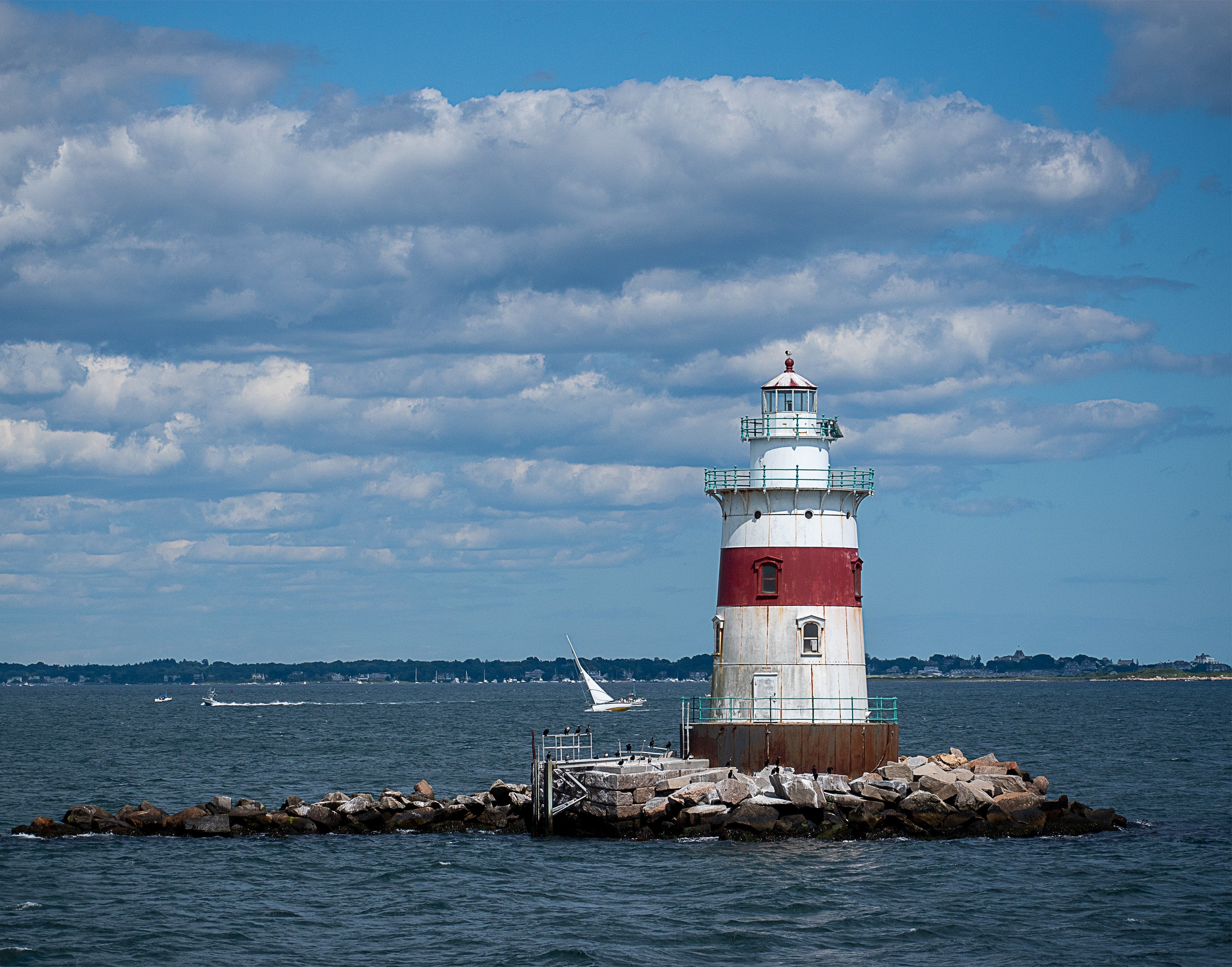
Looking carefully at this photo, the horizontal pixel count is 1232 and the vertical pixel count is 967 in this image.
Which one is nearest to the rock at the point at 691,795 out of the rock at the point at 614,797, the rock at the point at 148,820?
the rock at the point at 614,797

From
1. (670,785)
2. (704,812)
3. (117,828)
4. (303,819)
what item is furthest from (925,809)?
(117,828)

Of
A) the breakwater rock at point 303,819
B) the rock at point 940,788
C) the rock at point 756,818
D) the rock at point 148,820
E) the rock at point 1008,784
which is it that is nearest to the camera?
the rock at point 756,818

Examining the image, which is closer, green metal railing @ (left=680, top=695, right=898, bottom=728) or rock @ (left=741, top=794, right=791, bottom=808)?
rock @ (left=741, top=794, right=791, bottom=808)

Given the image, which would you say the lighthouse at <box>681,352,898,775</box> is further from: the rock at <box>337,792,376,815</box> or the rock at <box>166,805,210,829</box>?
the rock at <box>166,805,210,829</box>

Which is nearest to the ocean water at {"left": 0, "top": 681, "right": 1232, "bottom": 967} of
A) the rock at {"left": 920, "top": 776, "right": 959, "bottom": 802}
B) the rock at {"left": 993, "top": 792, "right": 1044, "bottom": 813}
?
the rock at {"left": 993, "top": 792, "right": 1044, "bottom": 813}

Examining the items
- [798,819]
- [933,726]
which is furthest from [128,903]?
[933,726]

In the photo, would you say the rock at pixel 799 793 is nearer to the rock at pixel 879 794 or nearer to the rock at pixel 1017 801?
the rock at pixel 879 794

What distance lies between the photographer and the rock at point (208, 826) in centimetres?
3972

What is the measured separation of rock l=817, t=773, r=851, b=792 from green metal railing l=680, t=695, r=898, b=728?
1.28 metres

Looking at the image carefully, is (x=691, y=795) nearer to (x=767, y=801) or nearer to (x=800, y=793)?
(x=767, y=801)

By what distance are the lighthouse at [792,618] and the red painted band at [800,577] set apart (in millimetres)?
27

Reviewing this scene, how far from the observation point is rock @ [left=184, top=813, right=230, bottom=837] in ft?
130

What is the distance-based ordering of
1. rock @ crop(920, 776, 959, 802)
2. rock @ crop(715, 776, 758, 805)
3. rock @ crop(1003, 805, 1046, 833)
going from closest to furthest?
1. rock @ crop(715, 776, 758, 805)
2. rock @ crop(920, 776, 959, 802)
3. rock @ crop(1003, 805, 1046, 833)

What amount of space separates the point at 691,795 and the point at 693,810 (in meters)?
0.54
